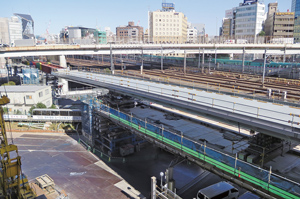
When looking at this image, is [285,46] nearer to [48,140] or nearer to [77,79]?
[77,79]

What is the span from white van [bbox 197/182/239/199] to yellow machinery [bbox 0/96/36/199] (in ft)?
39.3

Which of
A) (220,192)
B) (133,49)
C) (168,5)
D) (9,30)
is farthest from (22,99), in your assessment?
(168,5)

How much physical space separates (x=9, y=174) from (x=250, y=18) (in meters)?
129

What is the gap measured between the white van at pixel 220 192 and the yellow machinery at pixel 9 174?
11968mm

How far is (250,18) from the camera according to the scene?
122312mm

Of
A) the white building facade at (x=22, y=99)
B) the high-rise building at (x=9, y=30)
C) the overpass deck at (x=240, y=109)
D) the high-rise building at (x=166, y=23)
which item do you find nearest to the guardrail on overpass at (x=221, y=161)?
the overpass deck at (x=240, y=109)

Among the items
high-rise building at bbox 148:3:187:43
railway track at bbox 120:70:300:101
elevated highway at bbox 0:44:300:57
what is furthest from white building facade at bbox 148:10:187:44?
railway track at bbox 120:70:300:101

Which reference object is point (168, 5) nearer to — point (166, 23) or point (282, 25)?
point (166, 23)

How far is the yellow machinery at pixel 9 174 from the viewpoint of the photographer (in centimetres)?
1591

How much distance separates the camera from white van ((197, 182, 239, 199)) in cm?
1761

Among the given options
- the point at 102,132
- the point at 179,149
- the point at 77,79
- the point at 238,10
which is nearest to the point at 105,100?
the point at 102,132

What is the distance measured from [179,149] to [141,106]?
1440cm

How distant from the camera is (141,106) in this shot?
31.6 m

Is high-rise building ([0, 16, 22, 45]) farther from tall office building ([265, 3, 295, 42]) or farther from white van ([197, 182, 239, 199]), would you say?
white van ([197, 182, 239, 199])
